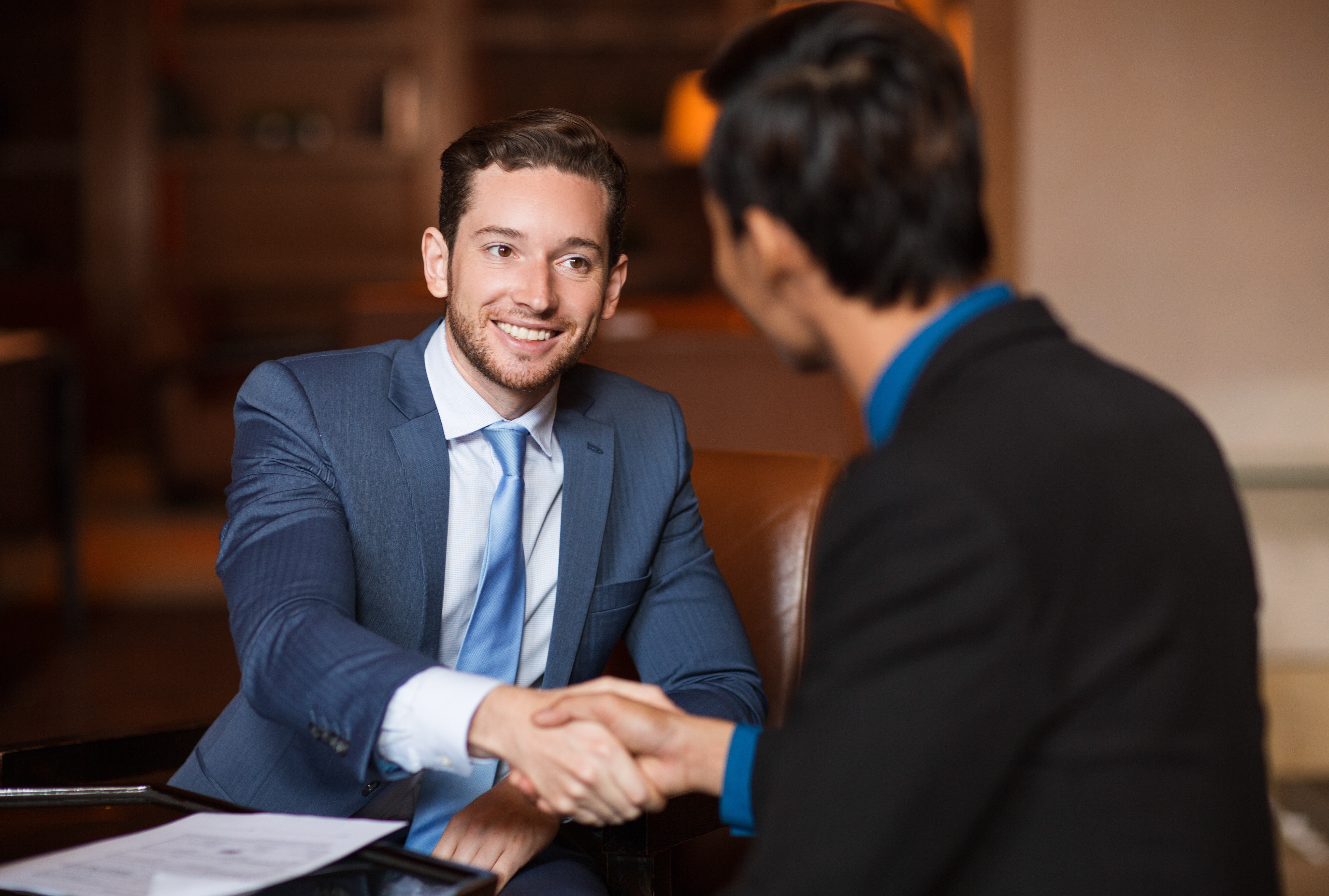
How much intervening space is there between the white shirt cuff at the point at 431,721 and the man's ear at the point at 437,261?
64 cm

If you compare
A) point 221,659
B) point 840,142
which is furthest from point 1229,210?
point 221,659

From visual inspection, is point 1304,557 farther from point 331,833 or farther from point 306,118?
point 306,118

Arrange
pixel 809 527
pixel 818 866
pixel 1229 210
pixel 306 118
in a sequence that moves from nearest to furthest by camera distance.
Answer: pixel 818 866, pixel 809 527, pixel 1229 210, pixel 306 118

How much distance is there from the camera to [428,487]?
1526 mm

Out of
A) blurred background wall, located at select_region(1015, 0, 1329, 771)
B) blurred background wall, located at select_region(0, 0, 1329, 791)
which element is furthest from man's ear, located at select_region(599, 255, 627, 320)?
blurred background wall, located at select_region(1015, 0, 1329, 771)

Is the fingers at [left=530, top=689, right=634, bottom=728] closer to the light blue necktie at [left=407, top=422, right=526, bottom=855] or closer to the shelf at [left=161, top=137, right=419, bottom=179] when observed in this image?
the light blue necktie at [left=407, top=422, right=526, bottom=855]

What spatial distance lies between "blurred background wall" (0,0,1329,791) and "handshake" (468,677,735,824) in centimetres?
164

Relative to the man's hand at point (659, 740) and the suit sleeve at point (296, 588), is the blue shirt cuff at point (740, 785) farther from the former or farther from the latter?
the suit sleeve at point (296, 588)

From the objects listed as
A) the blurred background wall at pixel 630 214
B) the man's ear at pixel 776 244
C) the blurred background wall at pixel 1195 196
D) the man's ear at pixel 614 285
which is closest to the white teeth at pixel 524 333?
the man's ear at pixel 614 285

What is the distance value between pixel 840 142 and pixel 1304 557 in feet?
6.91

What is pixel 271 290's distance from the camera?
7484 millimetres

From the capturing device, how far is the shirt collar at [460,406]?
160 centimetres

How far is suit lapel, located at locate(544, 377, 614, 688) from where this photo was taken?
1.57 meters

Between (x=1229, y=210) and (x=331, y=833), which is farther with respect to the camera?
(x=1229, y=210)
